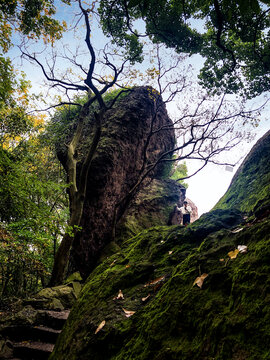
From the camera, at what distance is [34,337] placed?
449 cm

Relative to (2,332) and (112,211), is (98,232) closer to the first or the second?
(112,211)

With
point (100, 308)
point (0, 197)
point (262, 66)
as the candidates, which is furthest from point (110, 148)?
point (100, 308)

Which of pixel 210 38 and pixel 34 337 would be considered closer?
pixel 34 337

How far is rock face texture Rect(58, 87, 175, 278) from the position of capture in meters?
9.17

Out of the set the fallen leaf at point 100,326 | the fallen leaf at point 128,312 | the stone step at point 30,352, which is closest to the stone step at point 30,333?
the stone step at point 30,352

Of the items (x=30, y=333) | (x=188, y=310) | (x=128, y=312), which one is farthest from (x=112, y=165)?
(x=188, y=310)

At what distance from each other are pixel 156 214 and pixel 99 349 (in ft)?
30.9

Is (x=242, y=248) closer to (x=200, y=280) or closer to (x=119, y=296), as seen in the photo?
(x=200, y=280)

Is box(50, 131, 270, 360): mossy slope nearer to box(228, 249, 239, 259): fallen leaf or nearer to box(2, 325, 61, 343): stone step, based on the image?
box(228, 249, 239, 259): fallen leaf

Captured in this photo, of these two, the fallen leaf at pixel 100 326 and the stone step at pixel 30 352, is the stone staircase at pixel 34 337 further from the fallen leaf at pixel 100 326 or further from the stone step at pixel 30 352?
the fallen leaf at pixel 100 326

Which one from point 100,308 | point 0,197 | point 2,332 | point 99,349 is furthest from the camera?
point 0,197

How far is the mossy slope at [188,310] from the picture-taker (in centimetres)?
109

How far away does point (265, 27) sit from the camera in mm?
7297

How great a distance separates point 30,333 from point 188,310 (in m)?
4.81
